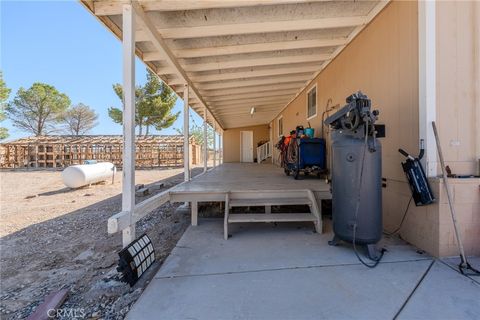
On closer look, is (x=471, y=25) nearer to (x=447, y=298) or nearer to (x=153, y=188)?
(x=447, y=298)

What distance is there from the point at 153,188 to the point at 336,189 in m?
6.30

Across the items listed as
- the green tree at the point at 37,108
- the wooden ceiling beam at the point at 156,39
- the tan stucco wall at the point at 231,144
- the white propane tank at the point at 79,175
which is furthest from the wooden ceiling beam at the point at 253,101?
the green tree at the point at 37,108

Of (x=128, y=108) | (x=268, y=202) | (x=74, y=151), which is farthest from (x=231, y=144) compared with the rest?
(x=74, y=151)

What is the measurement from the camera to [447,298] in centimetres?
162

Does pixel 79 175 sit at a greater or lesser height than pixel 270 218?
greater

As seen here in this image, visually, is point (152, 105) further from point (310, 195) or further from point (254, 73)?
point (310, 195)

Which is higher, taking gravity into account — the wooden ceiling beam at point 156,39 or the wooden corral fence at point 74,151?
the wooden ceiling beam at point 156,39

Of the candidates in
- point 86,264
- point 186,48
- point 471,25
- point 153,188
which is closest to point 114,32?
point 186,48

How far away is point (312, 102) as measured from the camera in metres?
5.90

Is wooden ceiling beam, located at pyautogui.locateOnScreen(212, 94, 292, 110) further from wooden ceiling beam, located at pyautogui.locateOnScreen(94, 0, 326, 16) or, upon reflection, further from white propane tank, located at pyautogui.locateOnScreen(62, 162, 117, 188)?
white propane tank, located at pyautogui.locateOnScreen(62, 162, 117, 188)

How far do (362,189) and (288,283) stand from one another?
3.66 ft
